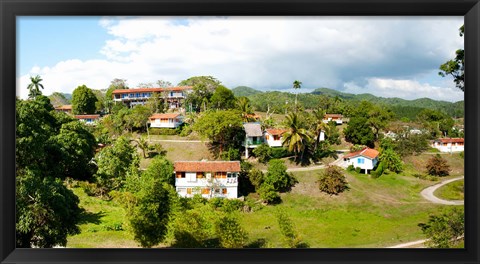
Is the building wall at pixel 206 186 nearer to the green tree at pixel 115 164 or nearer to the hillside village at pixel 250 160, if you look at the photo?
the hillside village at pixel 250 160

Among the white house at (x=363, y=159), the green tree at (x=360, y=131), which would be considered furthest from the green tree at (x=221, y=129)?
the green tree at (x=360, y=131)

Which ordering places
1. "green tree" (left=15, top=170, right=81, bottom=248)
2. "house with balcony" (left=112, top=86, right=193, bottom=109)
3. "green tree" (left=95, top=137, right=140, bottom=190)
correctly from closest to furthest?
"green tree" (left=15, top=170, right=81, bottom=248) → "green tree" (left=95, top=137, right=140, bottom=190) → "house with balcony" (left=112, top=86, right=193, bottom=109)

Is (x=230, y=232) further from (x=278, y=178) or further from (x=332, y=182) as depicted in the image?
(x=332, y=182)

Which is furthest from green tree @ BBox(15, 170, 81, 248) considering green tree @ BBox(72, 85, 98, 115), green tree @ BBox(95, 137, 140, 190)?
green tree @ BBox(72, 85, 98, 115)

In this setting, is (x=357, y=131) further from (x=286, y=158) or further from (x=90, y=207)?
(x=90, y=207)

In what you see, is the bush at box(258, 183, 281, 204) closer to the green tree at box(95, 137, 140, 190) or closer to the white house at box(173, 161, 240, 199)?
the white house at box(173, 161, 240, 199)
